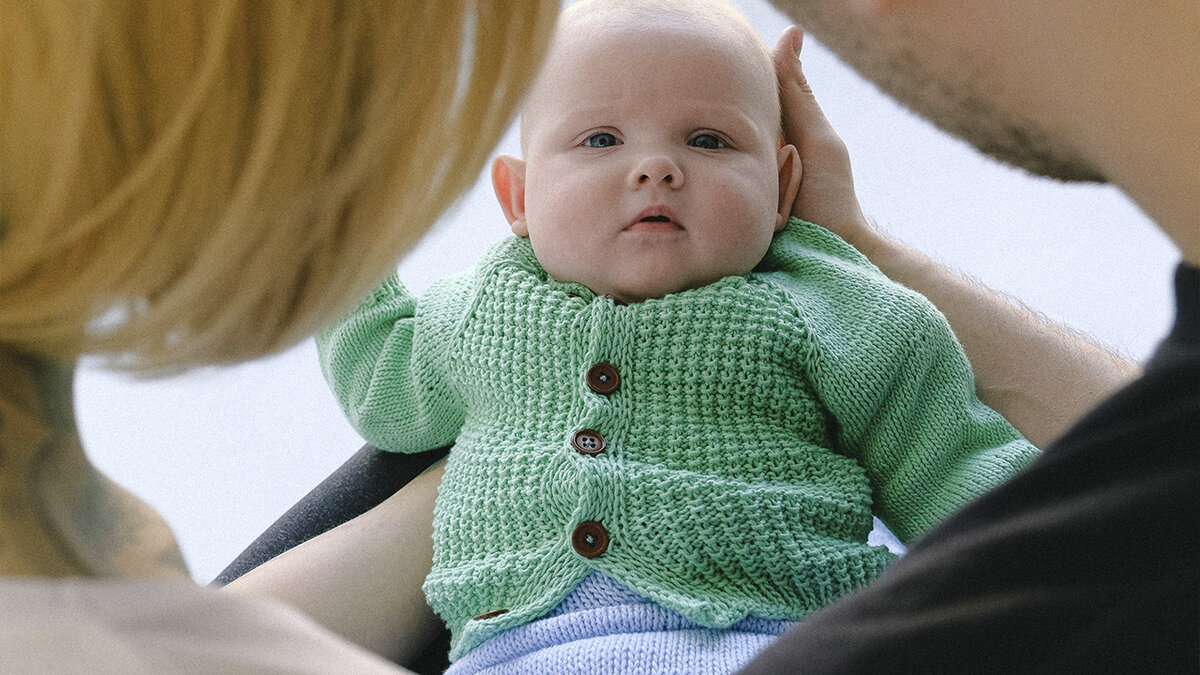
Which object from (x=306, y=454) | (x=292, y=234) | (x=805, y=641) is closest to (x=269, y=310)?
(x=292, y=234)

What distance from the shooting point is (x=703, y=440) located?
3.06ft

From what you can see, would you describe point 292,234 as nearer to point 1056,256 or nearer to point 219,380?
point 219,380

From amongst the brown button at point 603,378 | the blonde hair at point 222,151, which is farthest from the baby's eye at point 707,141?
the blonde hair at point 222,151

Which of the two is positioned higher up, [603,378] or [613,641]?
[603,378]


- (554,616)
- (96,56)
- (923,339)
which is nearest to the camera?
(96,56)

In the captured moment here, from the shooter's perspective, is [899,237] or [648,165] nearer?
[648,165]

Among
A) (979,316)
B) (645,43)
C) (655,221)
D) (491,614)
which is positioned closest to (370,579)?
(491,614)

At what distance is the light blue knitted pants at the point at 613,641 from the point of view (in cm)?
81

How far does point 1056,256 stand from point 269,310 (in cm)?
→ 176

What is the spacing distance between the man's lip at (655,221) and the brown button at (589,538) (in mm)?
274

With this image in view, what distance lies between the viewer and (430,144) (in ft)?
1.61

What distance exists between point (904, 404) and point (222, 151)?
70cm

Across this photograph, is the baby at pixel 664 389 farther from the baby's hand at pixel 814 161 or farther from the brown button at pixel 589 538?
the baby's hand at pixel 814 161

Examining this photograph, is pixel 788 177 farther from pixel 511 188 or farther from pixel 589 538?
pixel 589 538
